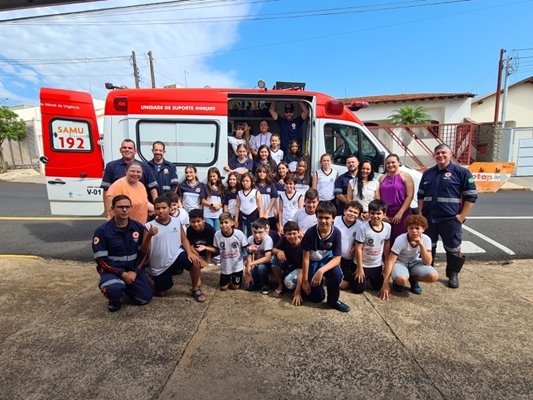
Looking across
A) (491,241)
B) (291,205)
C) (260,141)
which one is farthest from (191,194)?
(491,241)

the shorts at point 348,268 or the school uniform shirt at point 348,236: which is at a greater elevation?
the school uniform shirt at point 348,236

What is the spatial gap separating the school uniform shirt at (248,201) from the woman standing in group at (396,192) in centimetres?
171

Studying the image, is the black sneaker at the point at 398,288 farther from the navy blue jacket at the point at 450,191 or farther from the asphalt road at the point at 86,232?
the asphalt road at the point at 86,232

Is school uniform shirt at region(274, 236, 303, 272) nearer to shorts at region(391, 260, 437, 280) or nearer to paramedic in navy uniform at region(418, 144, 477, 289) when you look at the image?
shorts at region(391, 260, 437, 280)

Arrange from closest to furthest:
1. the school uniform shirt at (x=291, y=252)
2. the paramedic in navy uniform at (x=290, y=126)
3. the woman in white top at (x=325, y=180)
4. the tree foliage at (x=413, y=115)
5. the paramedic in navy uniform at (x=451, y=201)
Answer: the school uniform shirt at (x=291, y=252) < the paramedic in navy uniform at (x=451, y=201) < the woman in white top at (x=325, y=180) < the paramedic in navy uniform at (x=290, y=126) < the tree foliage at (x=413, y=115)

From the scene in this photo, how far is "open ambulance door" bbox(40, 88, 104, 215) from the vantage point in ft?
16.9

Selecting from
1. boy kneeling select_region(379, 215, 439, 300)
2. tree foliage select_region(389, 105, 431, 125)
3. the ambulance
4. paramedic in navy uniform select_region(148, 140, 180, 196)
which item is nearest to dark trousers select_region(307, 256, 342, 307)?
boy kneeling select_region(379, 215, 439, 300)

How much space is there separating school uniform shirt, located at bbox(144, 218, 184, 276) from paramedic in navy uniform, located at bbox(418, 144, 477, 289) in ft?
10.7

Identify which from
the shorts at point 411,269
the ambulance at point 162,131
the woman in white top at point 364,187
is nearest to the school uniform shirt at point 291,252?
the shorts at point 411,269

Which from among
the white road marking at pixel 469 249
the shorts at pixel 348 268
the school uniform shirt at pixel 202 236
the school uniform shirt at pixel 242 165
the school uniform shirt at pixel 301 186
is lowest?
the white road marking at pixel 469 249

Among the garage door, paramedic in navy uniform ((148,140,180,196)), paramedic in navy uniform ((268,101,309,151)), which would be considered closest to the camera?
paramedic in navy uniform ((148,140,180,196))

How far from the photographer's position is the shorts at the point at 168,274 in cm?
370

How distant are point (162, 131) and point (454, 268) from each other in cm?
445

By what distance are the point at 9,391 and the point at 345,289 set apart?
10.6ft
